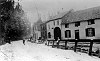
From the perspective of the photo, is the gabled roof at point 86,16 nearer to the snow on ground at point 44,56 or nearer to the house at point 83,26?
the house at point 83,26

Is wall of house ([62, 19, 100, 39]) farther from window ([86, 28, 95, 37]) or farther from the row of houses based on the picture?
window ([86, 28, 95, 37])

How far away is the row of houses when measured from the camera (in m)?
27.7

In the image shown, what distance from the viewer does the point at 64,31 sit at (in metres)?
34.0

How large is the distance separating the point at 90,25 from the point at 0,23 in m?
19.0

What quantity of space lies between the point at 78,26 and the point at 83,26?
4.65 feet

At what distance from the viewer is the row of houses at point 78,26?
90.8 feet

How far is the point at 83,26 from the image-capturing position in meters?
29.5

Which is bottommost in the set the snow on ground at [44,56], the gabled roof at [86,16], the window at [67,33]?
the snow on ground at [44,56]

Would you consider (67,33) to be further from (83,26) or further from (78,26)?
(83,26)

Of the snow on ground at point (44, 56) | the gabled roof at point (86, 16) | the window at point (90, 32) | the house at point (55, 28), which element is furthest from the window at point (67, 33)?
the snow on ground at point (44, 56)

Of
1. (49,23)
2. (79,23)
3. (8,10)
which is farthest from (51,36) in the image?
(8,10)

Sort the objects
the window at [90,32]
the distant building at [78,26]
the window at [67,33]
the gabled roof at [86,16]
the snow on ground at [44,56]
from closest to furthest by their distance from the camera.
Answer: the snow on ground at [44,56], the distant building at [78,26], the window at [90,32], the gabled roof at [86,16], the window at [67,33]

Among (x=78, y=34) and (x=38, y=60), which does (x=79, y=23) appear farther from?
(x=38, y=60)

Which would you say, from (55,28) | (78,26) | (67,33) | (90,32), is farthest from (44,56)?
(55,28)
